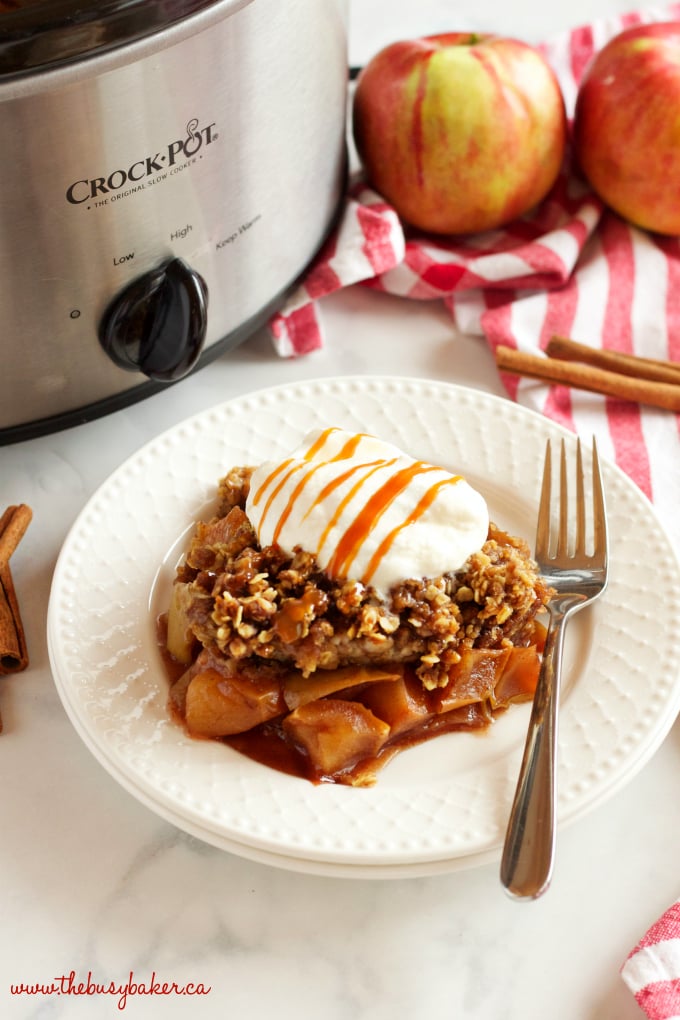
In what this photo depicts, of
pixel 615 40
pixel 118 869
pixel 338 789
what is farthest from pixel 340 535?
pixel 615 40

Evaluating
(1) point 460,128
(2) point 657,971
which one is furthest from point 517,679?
(1) point 460,128

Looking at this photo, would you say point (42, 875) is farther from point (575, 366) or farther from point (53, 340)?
point (575, 366)

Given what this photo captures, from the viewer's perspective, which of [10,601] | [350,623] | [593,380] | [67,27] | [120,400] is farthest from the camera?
[593,380]

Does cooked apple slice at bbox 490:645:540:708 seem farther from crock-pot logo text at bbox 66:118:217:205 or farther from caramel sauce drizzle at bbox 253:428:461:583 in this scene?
crock-pot logo text at bbox 66:118:217:205

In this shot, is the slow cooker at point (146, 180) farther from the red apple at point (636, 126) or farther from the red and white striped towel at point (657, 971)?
the red and white striped towel at point (657, 971)

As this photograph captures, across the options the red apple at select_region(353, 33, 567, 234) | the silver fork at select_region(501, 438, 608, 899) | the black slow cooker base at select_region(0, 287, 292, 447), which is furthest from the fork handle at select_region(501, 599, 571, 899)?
the red apple at select_region(353, 33, 567, 234)

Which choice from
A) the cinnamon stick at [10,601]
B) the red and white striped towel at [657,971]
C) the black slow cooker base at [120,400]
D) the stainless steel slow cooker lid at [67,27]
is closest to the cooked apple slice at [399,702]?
the red and white striped towel at [657,971]

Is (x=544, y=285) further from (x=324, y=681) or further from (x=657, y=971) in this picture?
(x=657, y=971)
